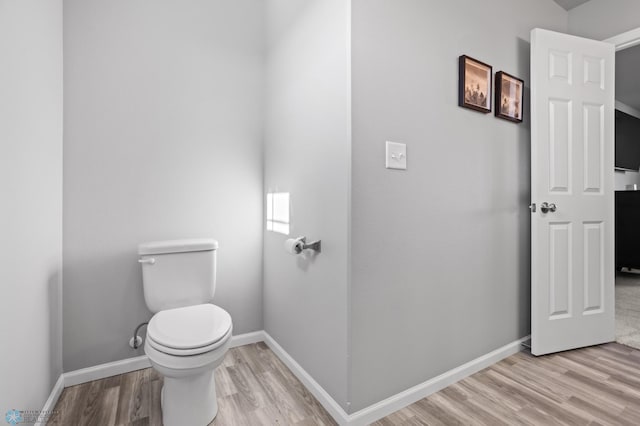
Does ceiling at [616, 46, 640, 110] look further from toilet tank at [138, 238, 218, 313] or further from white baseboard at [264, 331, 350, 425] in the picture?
toilet tank at [138, 238, 218, 313]

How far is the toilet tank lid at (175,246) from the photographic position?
67.8 inches

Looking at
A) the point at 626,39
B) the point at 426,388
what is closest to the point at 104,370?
the point at 426,388

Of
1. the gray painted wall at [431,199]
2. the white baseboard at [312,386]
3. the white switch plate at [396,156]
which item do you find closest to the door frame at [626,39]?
the gray painted wall at [431,199]

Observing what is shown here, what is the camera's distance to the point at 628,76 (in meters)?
3.86

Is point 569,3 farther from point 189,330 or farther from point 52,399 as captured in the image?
point 52,399

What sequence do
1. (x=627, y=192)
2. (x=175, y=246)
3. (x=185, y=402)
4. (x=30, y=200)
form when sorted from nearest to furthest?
(x=30, y=200)
(x=185, y=402)
(x=175, y=246)
(x=627, y=192)

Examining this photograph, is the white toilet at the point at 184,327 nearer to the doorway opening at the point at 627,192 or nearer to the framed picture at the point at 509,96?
the framed picture at the point at 509,96

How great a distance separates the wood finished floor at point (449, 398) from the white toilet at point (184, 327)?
163 millimetres

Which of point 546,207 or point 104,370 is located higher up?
point 546,207

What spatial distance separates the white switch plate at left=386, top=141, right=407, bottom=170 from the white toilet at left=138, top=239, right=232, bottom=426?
1087mm

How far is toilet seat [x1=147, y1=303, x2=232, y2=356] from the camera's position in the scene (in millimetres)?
1296

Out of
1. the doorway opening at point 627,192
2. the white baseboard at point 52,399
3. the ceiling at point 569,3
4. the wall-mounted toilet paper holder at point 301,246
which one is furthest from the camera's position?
the doorway opening at point 627,192

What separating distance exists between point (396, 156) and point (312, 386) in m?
1.26

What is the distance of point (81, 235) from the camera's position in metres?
1.74
